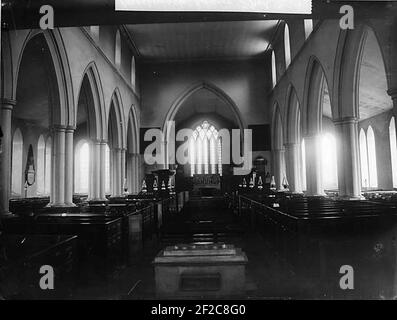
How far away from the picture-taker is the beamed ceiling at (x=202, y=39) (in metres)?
15.1

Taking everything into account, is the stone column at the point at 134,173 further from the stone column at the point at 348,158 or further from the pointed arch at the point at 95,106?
the stone column at the point at 348,158

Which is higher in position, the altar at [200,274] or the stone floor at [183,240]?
the altar at [200,274]

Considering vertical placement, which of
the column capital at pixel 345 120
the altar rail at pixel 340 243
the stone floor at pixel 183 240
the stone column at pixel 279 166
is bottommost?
the stone floor at pixel 183 240

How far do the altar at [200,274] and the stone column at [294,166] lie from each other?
504 inches

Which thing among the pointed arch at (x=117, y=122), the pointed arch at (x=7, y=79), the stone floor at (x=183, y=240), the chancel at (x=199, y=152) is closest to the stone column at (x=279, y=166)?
the chancel at (x=199, y=152)

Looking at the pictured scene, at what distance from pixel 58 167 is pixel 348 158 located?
792cm

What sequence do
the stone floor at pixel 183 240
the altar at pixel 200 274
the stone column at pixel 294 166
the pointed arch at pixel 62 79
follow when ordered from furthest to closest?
the stone column at pixel 294 166 → the pointed arch at pixel 62 79 → the stone floor at pixel 183 240 → the altar at pixel 200 274

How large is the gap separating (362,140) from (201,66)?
385 inches

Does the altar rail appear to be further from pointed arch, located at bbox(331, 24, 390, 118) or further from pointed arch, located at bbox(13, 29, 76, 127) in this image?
pointed arch, located at bbox(13, 29, 76, 127)

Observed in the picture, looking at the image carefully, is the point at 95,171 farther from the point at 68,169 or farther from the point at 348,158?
the point at 348,158

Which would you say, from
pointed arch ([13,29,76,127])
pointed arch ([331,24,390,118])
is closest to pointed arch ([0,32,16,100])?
pointed arch ([13,29,76,127])

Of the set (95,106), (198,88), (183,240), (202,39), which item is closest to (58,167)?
(95,106)

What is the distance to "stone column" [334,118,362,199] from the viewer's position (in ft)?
30.2

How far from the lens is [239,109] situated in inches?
776
